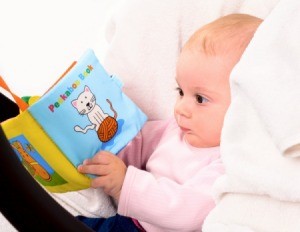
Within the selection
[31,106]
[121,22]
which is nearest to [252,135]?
[31,106]

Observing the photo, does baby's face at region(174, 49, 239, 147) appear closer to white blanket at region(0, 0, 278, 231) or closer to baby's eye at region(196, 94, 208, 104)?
baby's eye at region(196, 94, 208, 104)

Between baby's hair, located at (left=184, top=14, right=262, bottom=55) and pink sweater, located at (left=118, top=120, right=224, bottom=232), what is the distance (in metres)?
0.17

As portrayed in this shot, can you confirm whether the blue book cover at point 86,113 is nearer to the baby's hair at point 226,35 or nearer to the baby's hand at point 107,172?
the baby's hand at point 107,172

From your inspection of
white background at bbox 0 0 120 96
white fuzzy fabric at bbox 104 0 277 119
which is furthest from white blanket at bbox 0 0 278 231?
white background at bbox 0 0 120 96

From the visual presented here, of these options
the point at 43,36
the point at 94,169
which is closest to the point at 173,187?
the point at 94,169

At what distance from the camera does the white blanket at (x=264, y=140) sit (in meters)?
0.55

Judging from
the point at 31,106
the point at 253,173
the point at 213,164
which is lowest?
the point at 213,164

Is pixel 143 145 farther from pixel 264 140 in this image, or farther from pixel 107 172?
pixel 264 140

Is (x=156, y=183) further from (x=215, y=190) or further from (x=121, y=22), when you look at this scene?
(x=121, y=22)

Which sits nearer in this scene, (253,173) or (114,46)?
(253,173)

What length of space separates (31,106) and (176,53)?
0.36 metres

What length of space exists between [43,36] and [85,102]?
2.26 ft

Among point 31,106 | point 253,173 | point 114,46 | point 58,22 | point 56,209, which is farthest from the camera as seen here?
point 58,22

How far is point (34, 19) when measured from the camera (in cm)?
147
